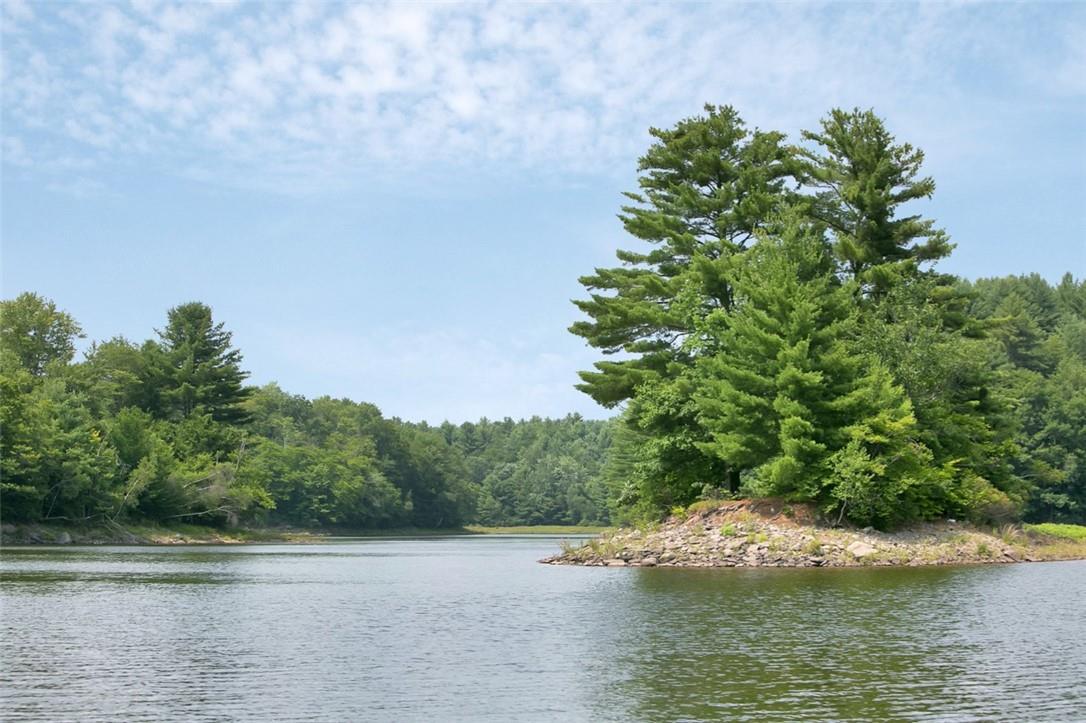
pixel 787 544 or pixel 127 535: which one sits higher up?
pixel 787 544

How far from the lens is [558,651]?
21.5 metres

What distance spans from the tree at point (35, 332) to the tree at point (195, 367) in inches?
373

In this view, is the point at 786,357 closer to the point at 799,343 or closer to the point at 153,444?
the point at 799,343

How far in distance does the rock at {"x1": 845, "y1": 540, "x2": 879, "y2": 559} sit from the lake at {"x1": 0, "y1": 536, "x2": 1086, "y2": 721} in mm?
8329

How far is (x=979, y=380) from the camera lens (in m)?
58.0

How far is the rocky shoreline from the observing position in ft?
156

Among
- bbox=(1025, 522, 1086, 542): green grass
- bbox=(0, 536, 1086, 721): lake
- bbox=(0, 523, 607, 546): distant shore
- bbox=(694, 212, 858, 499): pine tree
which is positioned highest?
bbox=(694, 212, 858, 499): pine tree

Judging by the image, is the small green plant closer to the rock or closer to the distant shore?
the rock

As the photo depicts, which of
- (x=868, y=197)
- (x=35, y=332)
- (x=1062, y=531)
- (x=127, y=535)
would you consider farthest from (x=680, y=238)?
(x=35, y=332)

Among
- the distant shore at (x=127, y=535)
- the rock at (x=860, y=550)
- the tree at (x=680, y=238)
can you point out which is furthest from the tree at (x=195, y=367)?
the rock at (x=860, y=550)

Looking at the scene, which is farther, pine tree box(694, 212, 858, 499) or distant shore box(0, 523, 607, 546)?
distant shore box(0, 523, 607, 546)

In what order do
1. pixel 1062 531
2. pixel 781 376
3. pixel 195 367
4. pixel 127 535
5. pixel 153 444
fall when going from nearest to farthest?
pixel 781 376, pixel 1062 531, pixel 127 535, pixel 153 444, pixel 195 367

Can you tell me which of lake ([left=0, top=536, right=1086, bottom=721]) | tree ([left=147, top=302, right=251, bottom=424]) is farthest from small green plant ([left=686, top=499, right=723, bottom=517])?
tree ([left=147, top=302, right=251, bottom=424])

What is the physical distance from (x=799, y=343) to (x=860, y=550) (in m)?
10.0
